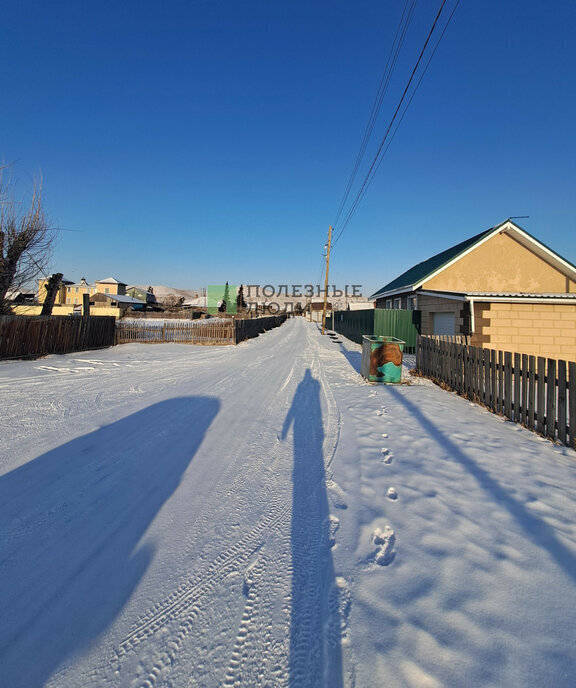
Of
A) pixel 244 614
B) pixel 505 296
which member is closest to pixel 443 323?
pixel 505 296

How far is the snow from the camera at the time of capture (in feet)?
5.60

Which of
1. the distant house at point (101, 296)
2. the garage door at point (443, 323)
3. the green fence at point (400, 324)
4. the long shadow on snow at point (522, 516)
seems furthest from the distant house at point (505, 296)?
the distant house at point (101, 296)

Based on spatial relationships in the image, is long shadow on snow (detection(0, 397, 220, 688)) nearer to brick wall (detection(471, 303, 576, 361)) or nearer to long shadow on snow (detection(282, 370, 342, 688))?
long shadow on snow (detection(282, 370, 342, 688))

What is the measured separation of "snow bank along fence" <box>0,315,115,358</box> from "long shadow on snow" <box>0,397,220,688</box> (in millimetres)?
9699

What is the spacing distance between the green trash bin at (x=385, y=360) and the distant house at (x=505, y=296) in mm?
4068

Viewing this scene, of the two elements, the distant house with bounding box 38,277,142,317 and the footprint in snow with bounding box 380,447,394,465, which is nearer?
the footprint in snow with bounding box 380,447,394,465

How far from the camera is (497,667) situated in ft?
5.44

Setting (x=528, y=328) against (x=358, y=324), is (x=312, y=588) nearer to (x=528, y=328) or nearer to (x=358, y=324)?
(x=528, y=328)

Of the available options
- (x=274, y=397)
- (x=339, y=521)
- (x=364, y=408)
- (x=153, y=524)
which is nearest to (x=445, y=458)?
(x=339, y=521)

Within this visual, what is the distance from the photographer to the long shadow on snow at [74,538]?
1799mm

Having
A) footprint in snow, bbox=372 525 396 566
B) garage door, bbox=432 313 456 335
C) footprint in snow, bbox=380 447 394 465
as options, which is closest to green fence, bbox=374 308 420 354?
garage door, bbox=432 313 456 335

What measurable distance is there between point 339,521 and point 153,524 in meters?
1.56

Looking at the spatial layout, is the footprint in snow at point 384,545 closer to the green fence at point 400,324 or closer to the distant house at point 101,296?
the green fence at point 400,324

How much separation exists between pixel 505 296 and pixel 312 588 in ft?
38.1
